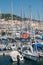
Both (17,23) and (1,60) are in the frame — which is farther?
(17,23)

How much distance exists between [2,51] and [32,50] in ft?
19.3

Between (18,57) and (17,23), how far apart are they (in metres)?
66.7

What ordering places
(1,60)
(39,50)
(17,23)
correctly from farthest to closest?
(17,23) → (39,50) → (1,60)

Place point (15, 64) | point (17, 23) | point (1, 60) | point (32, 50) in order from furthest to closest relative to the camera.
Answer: point (17, 23)
point (32, 50)
point (1, 60)
point (15, 64)

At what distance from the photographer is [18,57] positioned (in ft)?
97.6

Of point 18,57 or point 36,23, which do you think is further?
point 36,23

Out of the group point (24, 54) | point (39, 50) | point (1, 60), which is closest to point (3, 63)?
point (1, 60)

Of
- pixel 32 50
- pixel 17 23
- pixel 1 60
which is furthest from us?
pixel 17 23

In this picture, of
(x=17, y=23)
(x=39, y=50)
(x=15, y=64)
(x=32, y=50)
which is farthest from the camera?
(x=17, y=23)

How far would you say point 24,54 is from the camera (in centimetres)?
3198

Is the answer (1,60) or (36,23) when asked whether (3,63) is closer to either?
(1,60)

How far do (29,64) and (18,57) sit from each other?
6.52 feet

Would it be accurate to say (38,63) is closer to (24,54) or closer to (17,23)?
(24,54)

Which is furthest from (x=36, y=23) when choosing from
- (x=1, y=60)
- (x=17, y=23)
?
(x=1, y=60)
